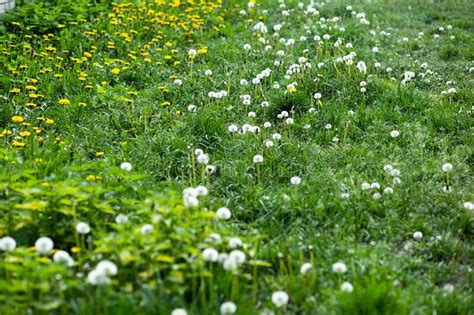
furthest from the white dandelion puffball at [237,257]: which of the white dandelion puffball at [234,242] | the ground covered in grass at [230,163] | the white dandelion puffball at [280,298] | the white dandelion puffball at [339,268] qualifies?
the white dandelion puffball at [339,268]

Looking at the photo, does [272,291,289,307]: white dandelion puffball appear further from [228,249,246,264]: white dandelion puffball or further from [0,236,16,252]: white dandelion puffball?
[0,236,16,252]: white dandelion puffball

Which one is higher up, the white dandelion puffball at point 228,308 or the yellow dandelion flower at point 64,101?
the yellow dandelion flower at point 64,101

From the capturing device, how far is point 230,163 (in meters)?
4.62

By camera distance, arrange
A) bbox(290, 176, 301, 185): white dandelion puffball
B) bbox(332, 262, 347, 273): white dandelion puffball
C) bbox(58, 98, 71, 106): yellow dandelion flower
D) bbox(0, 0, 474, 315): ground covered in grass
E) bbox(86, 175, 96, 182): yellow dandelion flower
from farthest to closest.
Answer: bbox(58, 98, 71, 106): yellow dandelion flower < bbox(290, 176, 301, 185): white dandelion puffball < bbox(86, 175, 96, 182): yellow dandelion flower < bbox(332, 262, 347, 273): white dandelion puffball < bbox(0, 0, 474, 315): ground covered in grass

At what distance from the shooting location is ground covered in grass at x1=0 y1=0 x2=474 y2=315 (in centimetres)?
297

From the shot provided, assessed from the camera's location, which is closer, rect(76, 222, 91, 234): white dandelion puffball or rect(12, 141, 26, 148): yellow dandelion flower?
rect(76, 222, 91, 234): white dandelion puffball

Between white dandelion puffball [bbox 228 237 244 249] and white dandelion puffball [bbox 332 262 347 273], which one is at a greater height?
white dandelion puffball [bbox 228 237 244 249]

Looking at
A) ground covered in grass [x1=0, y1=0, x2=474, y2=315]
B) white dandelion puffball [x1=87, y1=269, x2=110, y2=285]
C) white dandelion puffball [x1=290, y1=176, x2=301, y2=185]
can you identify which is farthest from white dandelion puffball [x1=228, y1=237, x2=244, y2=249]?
white dandelion puffball [x1=290, y1=176, x2=301, y2=185]

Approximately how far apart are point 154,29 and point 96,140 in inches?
121

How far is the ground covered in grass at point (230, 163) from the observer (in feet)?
9.75

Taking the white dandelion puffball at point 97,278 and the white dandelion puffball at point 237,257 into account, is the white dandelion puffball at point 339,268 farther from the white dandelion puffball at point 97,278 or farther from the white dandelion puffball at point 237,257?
the white dandelion puffball at point 97,278

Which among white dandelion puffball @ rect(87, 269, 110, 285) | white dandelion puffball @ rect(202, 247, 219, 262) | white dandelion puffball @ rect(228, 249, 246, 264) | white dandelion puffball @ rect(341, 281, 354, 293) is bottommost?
white dandelion puffball @ rect(341, 281, 354, 293)

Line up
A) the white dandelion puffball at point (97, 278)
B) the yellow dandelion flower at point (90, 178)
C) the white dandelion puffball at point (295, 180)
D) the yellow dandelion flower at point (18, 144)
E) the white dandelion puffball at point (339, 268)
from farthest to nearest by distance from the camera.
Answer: the yellow dandelion flower at point (18, 144) → the white dandelion puffball at point (295, 180) → the yellow dandelion flower at point (90, 178) → the white dandelion puffball at point (339, 268) → the white dandelion puffball at point (97, 278)

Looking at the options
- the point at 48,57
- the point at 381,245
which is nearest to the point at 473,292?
the point at 381,245
